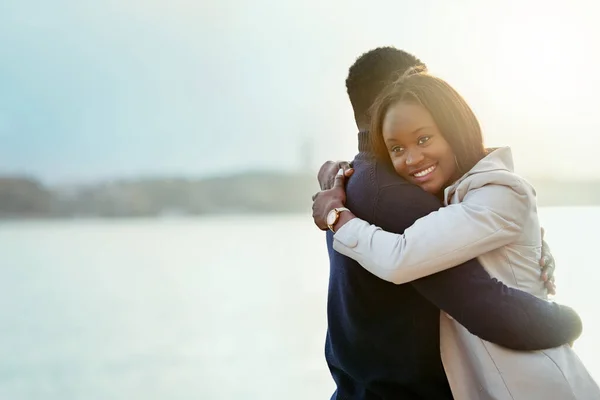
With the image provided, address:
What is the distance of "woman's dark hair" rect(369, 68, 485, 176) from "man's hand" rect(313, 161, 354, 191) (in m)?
0.14

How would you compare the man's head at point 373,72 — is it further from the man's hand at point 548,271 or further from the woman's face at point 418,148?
the man's hand at point 548,271

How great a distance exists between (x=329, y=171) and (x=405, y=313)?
27 cm

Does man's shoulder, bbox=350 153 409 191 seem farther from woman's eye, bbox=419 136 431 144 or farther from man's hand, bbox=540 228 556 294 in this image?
man's hand, bbox=540 228 556 294

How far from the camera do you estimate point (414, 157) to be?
3.08ft

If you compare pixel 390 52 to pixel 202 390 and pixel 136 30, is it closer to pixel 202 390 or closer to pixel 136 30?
pixel 202 390

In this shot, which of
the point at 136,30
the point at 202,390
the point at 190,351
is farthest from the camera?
the point at 136,30

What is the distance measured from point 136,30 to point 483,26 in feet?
13.2

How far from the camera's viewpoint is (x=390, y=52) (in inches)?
41.2

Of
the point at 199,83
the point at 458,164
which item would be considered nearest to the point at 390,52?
the point at 458,164

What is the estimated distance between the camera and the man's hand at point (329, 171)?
1063 millimetres

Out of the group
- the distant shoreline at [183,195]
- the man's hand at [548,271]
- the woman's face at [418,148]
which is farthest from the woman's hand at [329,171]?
the distant shoreline at [183,195]

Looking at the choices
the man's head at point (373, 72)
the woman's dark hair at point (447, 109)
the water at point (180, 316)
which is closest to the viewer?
the woman's dark hair at point (447, 109)

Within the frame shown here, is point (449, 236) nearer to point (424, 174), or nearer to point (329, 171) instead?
point (424, 174)

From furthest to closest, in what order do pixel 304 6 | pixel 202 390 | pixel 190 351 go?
pixel 304 6
pixel 190 351
pixel 202 390
